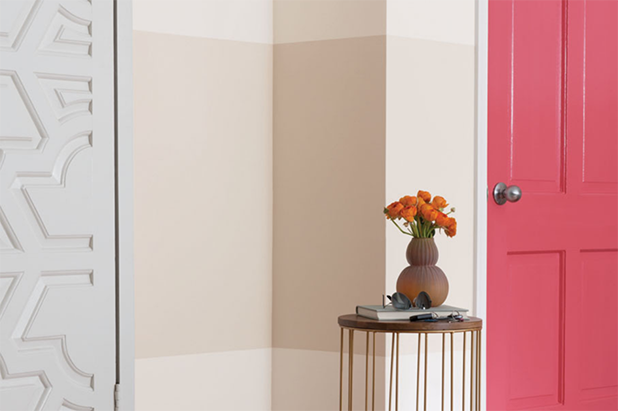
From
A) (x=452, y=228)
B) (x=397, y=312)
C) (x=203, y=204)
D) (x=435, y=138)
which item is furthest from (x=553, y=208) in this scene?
(x=203, y=204)

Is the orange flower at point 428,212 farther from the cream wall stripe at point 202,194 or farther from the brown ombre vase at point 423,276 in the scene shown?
the cream wall stripe at point 202,194

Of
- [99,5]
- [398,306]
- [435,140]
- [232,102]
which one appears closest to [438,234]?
[435,140]

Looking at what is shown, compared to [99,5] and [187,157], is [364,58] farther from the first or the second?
[99,5]

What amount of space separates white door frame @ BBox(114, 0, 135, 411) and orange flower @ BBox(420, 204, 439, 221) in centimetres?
103

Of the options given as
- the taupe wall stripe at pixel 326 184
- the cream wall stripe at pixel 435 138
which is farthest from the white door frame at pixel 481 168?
the taupe wall stripe at pixel 326 184

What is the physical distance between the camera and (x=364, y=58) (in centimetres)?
292

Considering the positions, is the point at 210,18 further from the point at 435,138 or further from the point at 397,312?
the point at 397,312

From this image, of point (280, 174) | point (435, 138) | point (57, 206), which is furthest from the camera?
point (280, 174)

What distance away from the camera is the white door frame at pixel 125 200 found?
274 centimetres

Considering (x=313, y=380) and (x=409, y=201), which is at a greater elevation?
(x=409, y=201)

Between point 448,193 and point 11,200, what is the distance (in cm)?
155

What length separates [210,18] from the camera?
2963 millimetres

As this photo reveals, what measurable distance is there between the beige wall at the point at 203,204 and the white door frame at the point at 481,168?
804 millimetres

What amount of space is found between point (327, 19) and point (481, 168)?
822 millimetres
